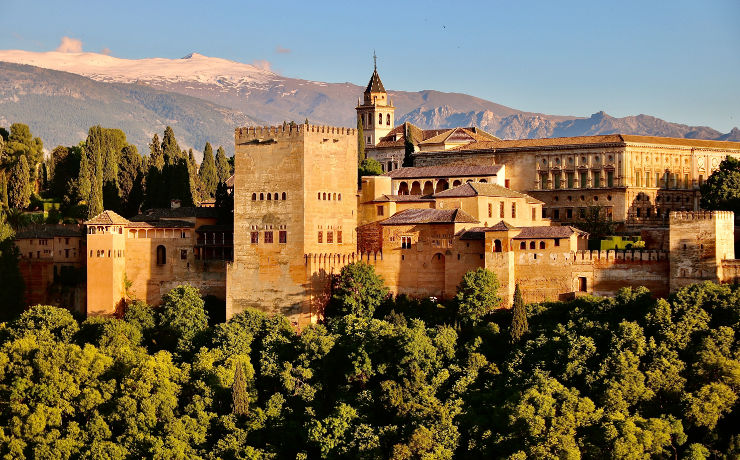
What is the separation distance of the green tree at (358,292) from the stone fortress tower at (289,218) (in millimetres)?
903

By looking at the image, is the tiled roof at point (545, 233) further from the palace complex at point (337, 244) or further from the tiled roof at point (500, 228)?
the tiled roof at point (500, 228)

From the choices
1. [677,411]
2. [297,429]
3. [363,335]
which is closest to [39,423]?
[297,429]

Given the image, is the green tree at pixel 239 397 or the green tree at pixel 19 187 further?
the green tree at pixel 19 187

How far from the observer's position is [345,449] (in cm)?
4153

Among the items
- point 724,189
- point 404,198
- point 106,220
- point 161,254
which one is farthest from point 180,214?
point 724,189

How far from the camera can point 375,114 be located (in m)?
89.2

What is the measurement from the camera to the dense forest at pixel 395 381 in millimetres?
40469

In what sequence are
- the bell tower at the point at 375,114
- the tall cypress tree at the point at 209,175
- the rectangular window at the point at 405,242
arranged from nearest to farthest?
the rectangular window at the point at 405,242, the tall cypress tree at the point at 209,175, the bell tower at the point at 375,114

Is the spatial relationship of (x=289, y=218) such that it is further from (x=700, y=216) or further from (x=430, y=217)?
(x=700, y=216)

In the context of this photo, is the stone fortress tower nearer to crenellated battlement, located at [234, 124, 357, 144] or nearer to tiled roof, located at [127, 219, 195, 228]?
crenellated battlement, located at [234, 124, 357, 144]

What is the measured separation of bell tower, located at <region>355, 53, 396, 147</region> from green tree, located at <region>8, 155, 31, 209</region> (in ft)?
88.8

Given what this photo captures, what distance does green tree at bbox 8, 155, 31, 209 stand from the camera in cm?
7069

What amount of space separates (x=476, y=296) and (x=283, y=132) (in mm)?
12119

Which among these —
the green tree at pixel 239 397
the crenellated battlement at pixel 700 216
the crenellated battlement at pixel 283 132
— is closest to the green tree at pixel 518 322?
the crenellated battlement at pixel 700 216
